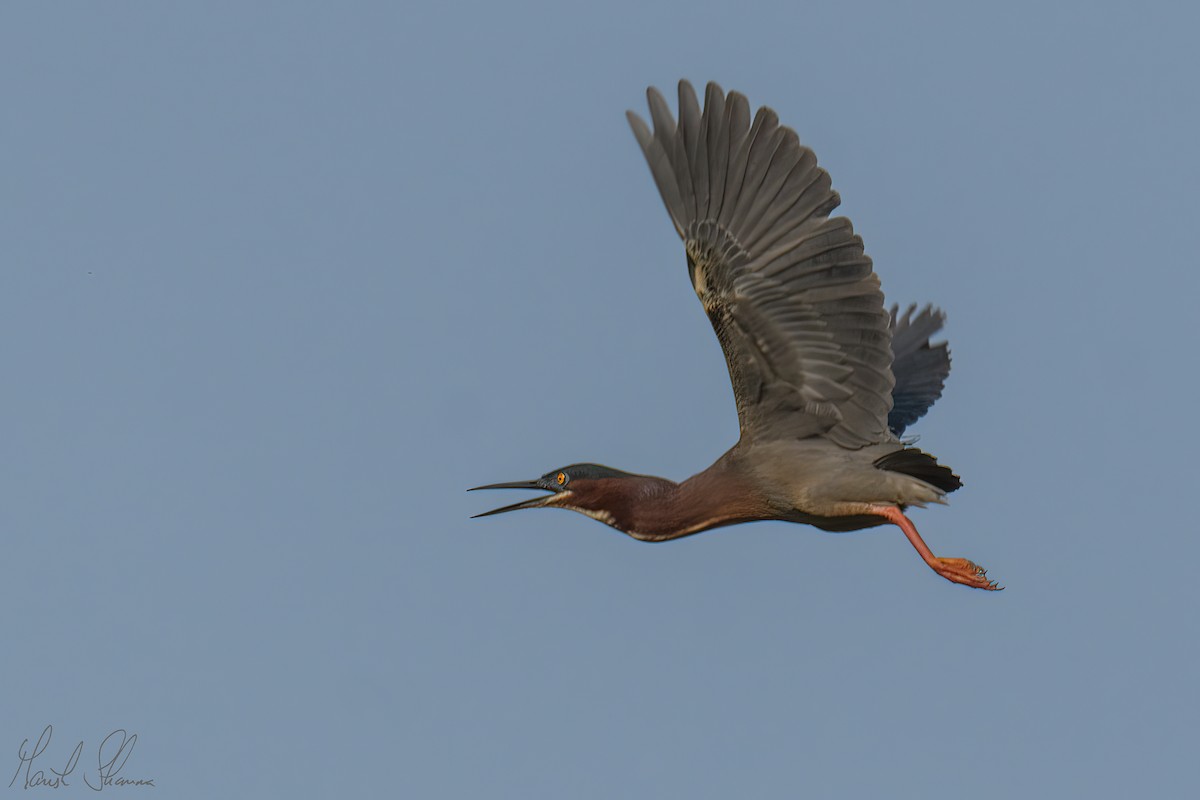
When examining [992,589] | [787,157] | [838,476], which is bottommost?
[992,589]

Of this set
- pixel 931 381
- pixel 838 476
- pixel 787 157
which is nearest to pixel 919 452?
pixel 838 476

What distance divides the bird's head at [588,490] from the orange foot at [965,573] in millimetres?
2116

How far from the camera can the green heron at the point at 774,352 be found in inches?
396

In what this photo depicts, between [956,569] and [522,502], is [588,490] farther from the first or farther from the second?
[956,569]

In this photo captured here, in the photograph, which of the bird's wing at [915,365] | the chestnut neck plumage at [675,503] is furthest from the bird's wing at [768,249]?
the bird's wing at [915,365]

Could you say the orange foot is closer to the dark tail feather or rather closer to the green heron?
the green heron

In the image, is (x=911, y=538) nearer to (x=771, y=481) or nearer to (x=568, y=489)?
(x=771, y=481)

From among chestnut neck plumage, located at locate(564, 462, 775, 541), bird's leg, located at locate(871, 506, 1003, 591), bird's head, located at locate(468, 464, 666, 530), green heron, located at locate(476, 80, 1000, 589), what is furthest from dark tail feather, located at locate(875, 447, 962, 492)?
bird's head, located at locate(468, 464, 666, 530)

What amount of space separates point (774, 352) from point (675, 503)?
4.51 feet

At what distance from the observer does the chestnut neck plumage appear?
11.1 meters

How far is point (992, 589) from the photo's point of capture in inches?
413

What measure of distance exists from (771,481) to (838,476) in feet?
1.52

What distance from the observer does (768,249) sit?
10.2 meters

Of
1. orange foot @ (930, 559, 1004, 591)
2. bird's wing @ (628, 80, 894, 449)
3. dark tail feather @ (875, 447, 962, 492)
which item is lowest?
orange foot @ (930, 559, 1004, 591)
